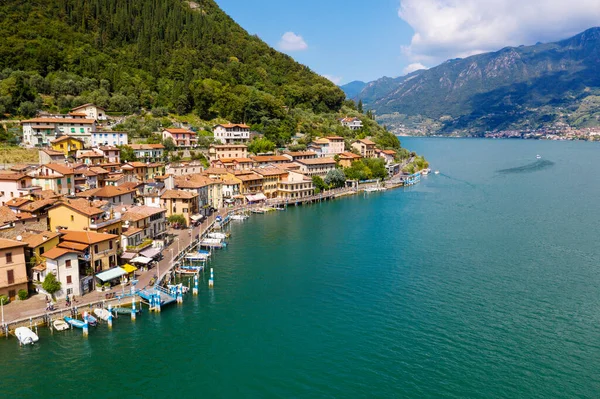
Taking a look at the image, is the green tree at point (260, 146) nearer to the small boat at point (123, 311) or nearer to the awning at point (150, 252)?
the awning at point (150, 252)

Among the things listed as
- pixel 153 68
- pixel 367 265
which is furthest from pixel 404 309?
pixel 153 68

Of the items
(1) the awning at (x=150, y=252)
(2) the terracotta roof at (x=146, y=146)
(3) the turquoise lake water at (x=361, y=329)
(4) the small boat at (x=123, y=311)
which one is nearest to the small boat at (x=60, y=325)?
(3) the turquoise lake water at (x=361, y=329)

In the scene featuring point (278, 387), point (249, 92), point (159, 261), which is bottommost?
point (278, 387)

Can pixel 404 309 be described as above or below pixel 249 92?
below

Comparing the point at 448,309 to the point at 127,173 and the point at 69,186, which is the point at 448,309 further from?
the point at 127,173

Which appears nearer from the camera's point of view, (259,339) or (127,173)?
(259,339)

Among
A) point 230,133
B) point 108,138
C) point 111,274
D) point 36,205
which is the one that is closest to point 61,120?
point 108,138

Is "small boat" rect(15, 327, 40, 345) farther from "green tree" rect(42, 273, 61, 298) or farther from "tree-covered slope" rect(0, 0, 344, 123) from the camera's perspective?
"tree-covered slope" rect(0, 0, 344, 123)
